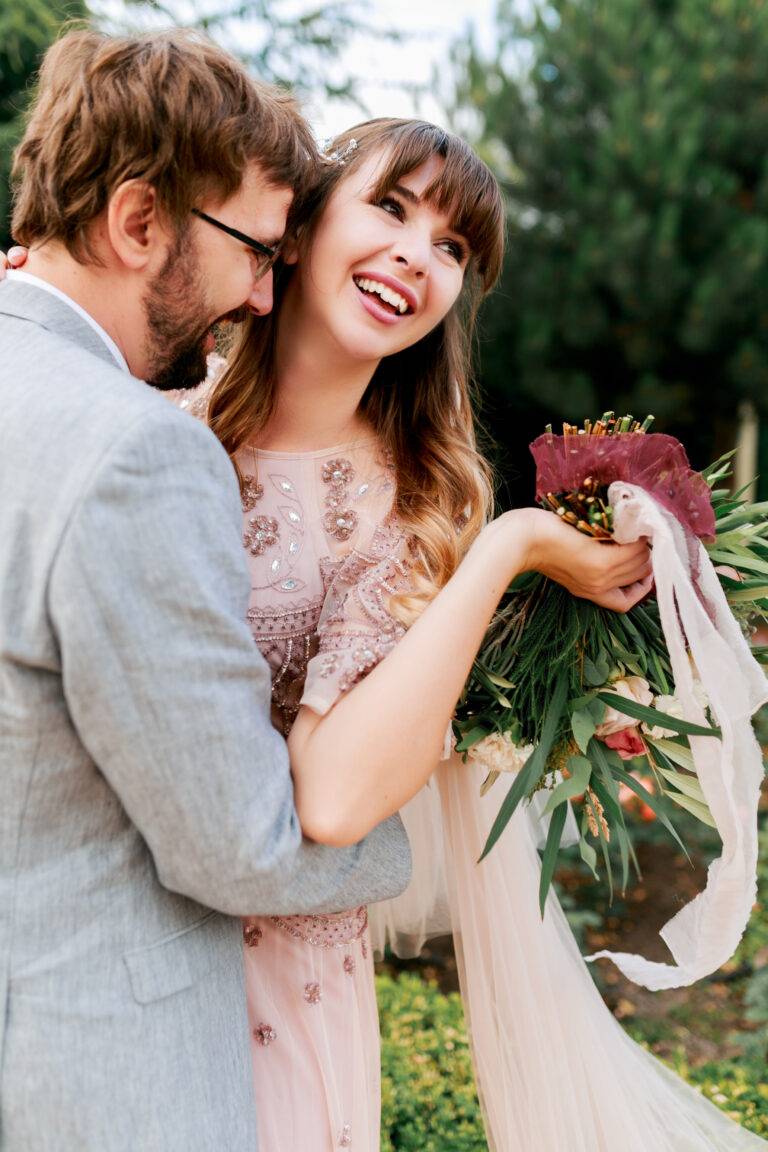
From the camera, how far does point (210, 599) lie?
4.06 feet

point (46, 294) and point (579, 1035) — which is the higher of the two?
point (46, 294)

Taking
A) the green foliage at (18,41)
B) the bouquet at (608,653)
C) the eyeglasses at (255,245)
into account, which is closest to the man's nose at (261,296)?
the eyeglasses at (255,245)

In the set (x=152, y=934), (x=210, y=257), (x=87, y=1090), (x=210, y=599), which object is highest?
(x=210, y=257)

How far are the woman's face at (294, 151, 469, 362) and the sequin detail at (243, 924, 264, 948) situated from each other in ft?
3.66

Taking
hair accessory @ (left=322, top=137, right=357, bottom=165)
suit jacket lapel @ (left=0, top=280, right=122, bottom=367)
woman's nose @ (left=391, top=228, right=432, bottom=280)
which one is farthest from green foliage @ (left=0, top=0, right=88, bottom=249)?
suit jacket lapel @ (left=0, top=280, right=122, bottom=367)

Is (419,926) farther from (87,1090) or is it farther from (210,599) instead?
(210,599)

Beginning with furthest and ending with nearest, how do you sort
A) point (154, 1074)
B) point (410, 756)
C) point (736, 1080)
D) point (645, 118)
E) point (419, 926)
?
point (645, 118) < point (736, 1080) < point (419, 926) < point (410, 756) < point (154, 1074)

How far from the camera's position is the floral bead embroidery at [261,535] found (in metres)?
2.07

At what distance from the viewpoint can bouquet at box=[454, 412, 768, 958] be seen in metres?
1.77

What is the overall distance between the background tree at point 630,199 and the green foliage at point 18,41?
12.2 ft

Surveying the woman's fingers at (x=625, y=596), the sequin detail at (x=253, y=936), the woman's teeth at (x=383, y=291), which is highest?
the woman's teeth at (x=383, y=291)

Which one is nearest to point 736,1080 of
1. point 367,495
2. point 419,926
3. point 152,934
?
point 419,926

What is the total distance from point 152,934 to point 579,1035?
1.22 m

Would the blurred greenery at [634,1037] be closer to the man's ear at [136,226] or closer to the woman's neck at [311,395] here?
the woman's neck at [311,395]
